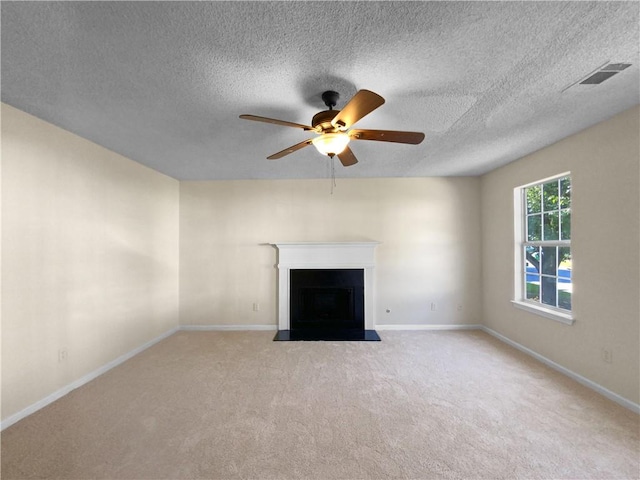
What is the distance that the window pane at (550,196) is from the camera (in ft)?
9.78

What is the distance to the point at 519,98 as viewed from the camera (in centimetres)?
192

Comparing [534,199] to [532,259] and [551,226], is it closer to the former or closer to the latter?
[551,226]

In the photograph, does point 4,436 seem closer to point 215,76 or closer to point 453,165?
point 215,76

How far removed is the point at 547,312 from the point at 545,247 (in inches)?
28.6

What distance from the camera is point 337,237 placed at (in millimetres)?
4270

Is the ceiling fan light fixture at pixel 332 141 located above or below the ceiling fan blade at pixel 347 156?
below

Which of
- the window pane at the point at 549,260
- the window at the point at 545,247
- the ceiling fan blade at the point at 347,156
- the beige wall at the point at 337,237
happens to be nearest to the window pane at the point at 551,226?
the window at the point at 545,247

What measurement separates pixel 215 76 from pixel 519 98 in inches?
80.9

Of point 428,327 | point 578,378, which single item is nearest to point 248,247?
point 428,327

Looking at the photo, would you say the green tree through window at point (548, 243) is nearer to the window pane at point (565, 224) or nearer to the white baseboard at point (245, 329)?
the window pane at point (565, 224)

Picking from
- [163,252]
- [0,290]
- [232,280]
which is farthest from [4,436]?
[232,280]

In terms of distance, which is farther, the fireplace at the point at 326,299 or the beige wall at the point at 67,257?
the fireplace at the point at 326,299

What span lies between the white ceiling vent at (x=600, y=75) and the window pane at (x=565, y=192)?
1359mm

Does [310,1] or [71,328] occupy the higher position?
[310,1]
